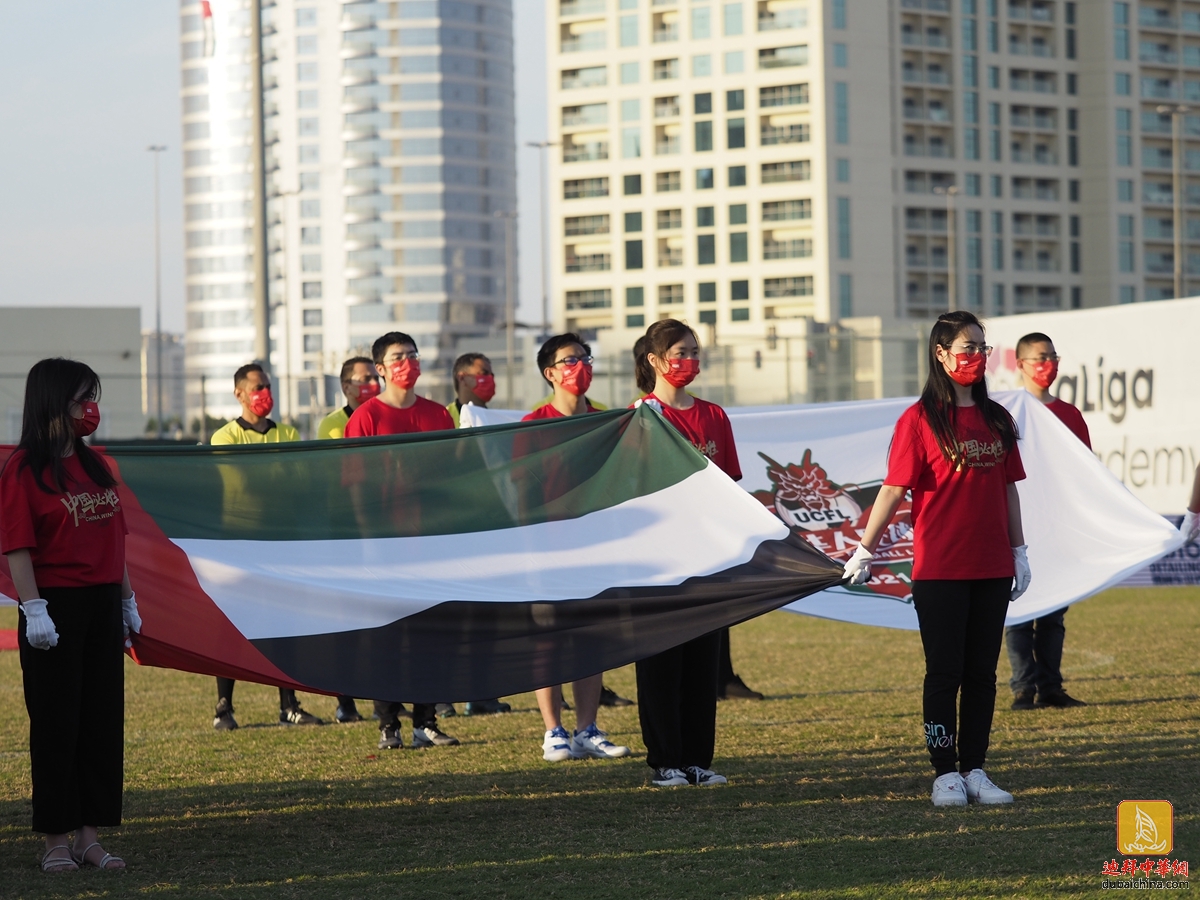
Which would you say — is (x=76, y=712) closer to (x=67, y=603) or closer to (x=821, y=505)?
(x=67, y=603)

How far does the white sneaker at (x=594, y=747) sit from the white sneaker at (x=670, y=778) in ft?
2.51

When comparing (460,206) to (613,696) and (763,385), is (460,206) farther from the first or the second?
(613,696)

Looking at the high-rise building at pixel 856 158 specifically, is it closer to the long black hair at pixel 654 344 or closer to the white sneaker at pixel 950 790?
the long black hair at pixel 654 344

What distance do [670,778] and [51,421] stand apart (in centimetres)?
312

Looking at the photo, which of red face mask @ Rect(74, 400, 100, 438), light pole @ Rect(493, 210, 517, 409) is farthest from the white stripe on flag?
light pole @ Rect(493, 210, 517, 409)

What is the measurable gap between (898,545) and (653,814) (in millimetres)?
3777

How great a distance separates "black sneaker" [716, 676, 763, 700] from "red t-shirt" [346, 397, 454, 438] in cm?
301

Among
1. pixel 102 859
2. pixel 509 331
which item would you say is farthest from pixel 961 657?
pixel 509 331

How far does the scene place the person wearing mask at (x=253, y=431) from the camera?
30.6 ft

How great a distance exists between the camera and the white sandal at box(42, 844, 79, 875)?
590 centimetres

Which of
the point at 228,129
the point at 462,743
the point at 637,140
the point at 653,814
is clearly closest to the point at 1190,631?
the point at 462,743

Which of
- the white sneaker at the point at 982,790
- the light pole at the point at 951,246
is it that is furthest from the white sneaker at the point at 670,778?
the light pole at the point at 951,246

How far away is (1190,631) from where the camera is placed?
1366cm

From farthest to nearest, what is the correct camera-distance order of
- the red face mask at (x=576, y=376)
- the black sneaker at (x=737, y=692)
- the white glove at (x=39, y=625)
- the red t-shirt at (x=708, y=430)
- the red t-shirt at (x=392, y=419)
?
the black sneaker at (x=737, y=692)
the red t-shirt at (x=392, y=419)
the red face mask at (x=576, y=376)
the red t-shirt at (x=708, y=430)
the white glove at (x=39, y=625)
